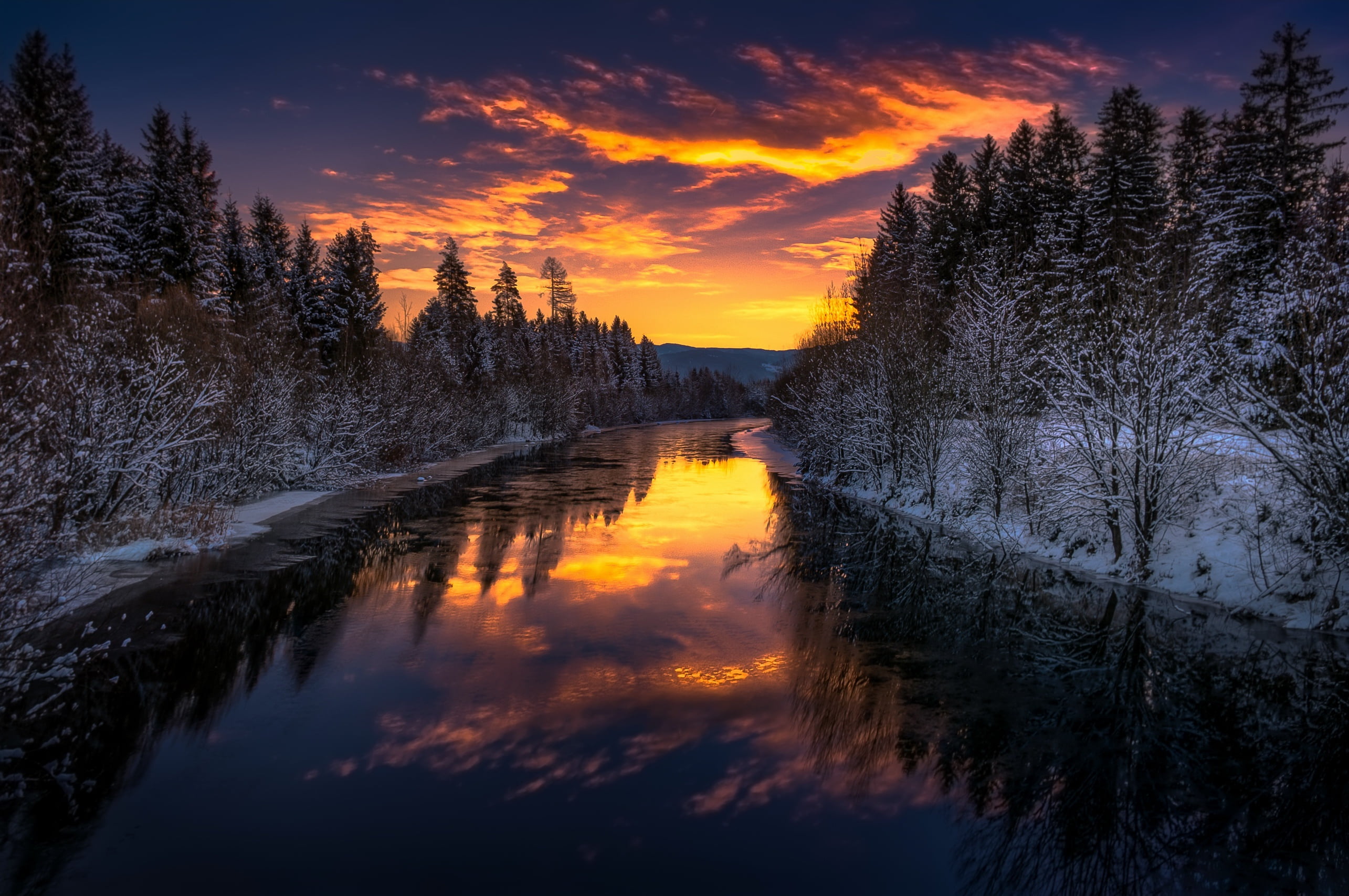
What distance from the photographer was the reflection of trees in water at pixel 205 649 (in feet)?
22.2

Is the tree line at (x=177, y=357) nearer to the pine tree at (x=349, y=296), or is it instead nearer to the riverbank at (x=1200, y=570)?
the pine tree at (x=349, y=296)

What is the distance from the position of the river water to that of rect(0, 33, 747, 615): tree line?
8.59ft

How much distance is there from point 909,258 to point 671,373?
91.8 meters

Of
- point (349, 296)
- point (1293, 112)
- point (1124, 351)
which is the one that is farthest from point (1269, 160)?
point (349, 296)

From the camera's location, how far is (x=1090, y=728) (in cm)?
868

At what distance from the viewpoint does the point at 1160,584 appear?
1466 centimetres

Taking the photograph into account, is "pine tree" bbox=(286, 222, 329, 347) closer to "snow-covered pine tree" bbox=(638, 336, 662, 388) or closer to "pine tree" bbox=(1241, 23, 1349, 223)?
"pine tree" bbox=(1241, 23, 1349, 223)

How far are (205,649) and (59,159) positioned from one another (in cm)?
2993

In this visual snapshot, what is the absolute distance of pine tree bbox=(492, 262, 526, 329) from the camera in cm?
8056

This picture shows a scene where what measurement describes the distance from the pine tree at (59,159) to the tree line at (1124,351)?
31240mm

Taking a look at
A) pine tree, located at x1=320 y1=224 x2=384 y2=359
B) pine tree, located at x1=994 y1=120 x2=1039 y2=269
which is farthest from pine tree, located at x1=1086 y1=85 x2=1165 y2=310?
pine tree, located at x1=320 y1=224 x2=384 y2=359

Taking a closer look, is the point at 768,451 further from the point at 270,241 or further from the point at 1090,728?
the point at 1090,728

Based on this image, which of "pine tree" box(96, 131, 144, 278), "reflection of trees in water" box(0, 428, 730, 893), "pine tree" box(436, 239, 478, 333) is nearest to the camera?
"reflection of trees in water" box(0, 428, 730, 893)

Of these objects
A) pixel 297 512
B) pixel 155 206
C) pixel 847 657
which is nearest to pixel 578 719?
pixel 847 657
